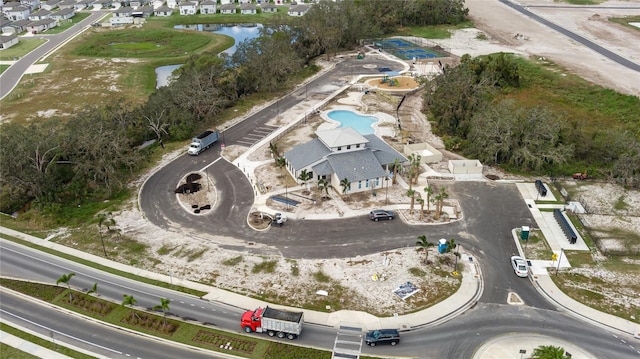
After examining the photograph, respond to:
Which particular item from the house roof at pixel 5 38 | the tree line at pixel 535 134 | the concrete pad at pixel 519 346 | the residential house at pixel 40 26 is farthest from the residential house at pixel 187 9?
the concrete pad at pixel 519 346

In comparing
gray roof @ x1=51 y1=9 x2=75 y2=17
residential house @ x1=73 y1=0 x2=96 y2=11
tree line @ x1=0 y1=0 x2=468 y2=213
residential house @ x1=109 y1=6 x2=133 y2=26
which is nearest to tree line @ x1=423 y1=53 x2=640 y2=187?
tree line @ x1=0 y1=0 x2=468 y2=213

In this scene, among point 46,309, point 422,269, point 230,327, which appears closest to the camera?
point 230,327

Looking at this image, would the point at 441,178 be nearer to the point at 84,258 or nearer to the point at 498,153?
the point at 498,153

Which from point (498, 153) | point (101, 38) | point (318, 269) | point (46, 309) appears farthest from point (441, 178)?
point (101, 38)

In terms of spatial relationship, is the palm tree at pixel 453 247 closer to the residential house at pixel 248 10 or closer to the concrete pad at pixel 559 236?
the concrete pad at pixel 559 236

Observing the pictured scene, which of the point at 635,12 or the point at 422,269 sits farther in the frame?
the point at 635,12

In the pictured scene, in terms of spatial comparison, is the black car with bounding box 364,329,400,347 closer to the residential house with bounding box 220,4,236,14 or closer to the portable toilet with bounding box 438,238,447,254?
the portable toilet with bounding box 438,238,447,254

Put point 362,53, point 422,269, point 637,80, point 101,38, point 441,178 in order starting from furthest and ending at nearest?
point 101,38
point 362,53
point 637,80
point 441,178
point 422,269
